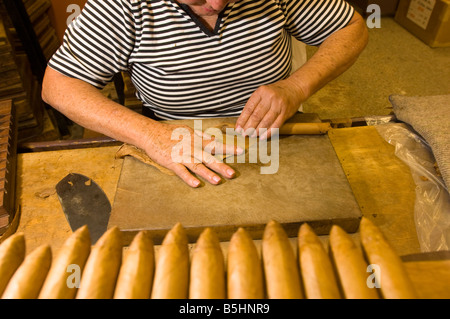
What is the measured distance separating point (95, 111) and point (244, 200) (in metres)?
0.63

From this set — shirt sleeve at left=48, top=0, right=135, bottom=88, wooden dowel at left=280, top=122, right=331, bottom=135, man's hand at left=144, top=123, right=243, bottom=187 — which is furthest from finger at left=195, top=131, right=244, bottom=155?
shirt sleeve at left=48, top=0, right=135, bottom=88

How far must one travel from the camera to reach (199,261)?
0.55 meters

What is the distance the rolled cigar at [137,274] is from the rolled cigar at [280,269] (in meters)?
0.20

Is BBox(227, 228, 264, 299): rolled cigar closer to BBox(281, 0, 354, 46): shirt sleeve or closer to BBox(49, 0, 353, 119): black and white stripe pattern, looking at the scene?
BBox(49, 0, 353, 119): black and white stripe pattern

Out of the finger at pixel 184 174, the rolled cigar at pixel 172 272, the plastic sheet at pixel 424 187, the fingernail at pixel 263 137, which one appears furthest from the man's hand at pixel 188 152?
the plastic sheet at pixel 424 187

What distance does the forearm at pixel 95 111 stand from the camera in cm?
112

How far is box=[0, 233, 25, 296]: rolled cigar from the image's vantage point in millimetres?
562

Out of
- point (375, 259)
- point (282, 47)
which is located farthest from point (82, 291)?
point (282, 47)

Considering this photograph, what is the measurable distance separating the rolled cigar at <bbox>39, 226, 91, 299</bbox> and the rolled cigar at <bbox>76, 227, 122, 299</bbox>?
0.07 ft

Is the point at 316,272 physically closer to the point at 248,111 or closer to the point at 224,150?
the point at 224,150

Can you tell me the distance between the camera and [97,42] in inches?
44.4

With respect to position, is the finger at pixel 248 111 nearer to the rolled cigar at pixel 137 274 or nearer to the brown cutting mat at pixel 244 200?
the brown cutting mat at pixel 244 200
